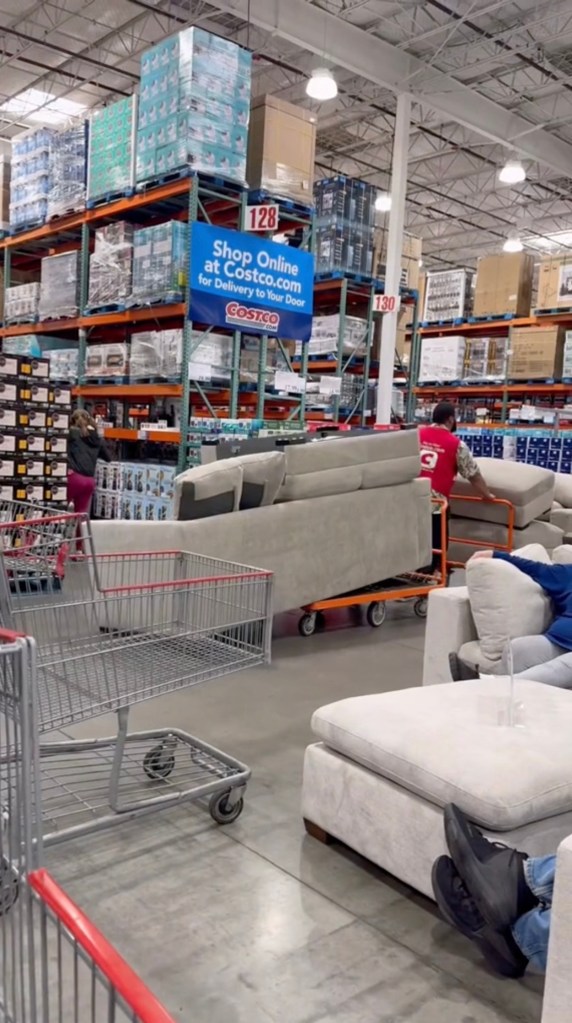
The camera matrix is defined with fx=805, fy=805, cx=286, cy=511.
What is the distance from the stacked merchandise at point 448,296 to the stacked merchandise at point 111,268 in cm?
623

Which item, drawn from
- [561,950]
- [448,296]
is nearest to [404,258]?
[448,296]

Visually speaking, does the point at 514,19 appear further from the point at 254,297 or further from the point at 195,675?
the point at 195,675

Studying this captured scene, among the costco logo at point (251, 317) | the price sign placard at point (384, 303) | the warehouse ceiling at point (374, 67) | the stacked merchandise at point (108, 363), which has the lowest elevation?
the stacked merchandise at point (108, 363)

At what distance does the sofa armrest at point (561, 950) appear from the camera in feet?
5.41

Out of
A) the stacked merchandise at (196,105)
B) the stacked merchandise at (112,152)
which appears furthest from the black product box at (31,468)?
the stacked merchandise at (196,105)

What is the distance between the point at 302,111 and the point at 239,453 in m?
4.14

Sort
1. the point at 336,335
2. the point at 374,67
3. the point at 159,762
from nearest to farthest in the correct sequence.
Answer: the point at 159,762, the point at 336,335, the point at 374,67

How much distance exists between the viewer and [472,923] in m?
2.00

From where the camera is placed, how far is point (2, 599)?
7.72ft

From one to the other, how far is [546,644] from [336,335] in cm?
723

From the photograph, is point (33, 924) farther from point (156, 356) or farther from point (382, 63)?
point (382, 63)

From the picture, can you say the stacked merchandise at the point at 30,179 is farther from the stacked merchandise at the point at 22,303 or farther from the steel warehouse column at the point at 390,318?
the steel warehouse column at the point at 390,318

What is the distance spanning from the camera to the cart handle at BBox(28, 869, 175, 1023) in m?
0.79

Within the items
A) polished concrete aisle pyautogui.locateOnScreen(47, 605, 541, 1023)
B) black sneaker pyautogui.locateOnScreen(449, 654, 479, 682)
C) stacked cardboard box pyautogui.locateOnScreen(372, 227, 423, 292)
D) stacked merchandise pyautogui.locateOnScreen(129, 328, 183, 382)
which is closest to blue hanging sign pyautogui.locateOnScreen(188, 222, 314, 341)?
stacked merchandise pyautogui.locateOnScreen(129, 328, 183, 382)
